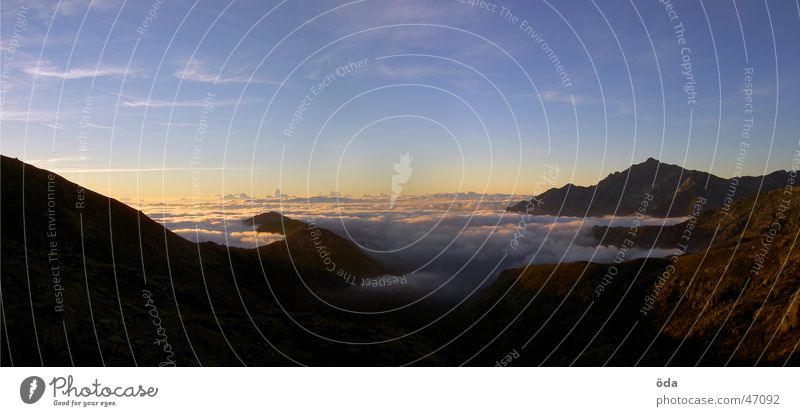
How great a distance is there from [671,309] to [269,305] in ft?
270

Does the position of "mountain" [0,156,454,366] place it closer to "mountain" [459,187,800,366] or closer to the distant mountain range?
the distant mountain range

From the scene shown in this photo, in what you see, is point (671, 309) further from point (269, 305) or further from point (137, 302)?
point (137, 302)

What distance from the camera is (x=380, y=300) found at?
8944cm

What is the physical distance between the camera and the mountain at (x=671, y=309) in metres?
82.0

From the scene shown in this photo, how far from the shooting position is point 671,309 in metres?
114

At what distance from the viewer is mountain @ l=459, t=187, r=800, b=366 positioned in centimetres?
8200
